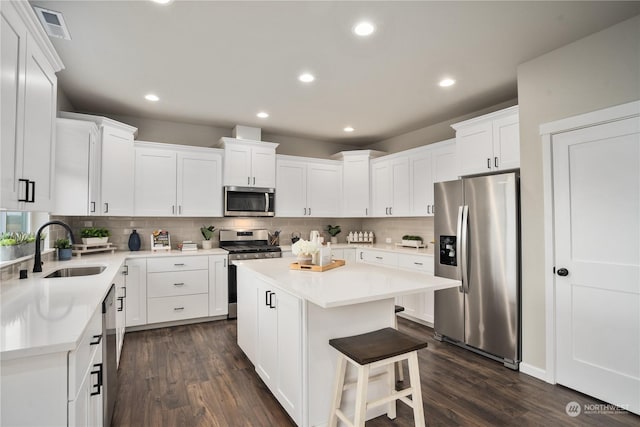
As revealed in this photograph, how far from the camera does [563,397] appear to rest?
2443 mm

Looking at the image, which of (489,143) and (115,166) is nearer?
(489,143)

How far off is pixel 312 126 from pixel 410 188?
5.45 feet

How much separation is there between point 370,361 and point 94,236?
3.52 m

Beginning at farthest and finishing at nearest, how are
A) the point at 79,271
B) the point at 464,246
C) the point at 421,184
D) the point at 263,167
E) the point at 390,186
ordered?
the point at 390,186 < the point at 263,167 < the point at 421,184 < the point at 464,246 < the point at 79,271

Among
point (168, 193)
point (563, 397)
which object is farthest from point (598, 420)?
point (168, 193)

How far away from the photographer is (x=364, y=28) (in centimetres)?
235

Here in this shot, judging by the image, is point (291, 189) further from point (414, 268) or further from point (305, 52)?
point (305, 52)

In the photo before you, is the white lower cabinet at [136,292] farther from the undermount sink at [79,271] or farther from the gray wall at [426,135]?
the gray wall at [426,135]

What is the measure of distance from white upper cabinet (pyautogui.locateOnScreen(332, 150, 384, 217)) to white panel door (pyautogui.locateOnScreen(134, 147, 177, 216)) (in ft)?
8.41

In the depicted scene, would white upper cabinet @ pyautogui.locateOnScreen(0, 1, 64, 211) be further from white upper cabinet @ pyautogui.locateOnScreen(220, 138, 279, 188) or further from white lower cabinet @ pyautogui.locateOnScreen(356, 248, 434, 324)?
white lower cabinet @ pyautogui.locateOnScreen(356, 248, 434, 324)

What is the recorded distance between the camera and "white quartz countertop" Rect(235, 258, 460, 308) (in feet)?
5.64

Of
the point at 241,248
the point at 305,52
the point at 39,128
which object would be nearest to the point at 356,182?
the point at 241,248

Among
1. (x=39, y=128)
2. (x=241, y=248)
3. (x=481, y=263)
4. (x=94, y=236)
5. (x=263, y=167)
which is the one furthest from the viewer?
(x=263, y=167)

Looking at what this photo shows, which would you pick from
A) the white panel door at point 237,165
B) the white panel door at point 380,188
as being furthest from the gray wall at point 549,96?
the white panel door at point 237,165
